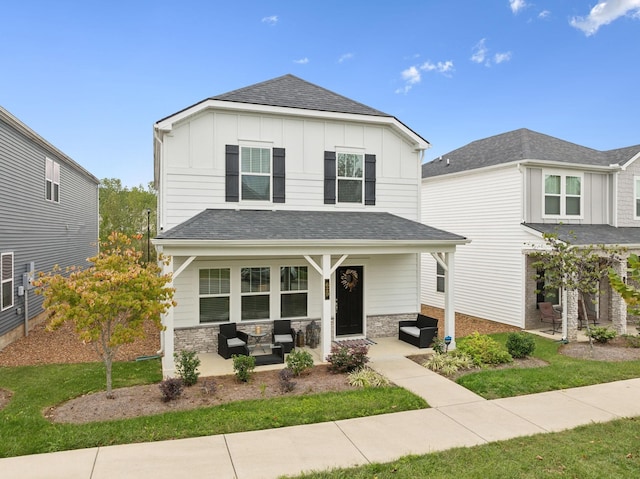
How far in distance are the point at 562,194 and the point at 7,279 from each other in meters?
19.6

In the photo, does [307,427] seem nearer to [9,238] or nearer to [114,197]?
[9,238]

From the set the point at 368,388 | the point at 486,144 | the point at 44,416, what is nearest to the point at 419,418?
the point at 368,388

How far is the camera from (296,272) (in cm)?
1242

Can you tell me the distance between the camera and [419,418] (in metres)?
7.12

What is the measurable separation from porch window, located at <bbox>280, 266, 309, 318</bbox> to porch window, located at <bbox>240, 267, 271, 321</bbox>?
0.46 metres

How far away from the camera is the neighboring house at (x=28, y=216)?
12.4 m

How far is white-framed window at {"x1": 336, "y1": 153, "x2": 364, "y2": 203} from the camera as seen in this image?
1306 centimetres

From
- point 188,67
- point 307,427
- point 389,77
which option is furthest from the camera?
point 389,77

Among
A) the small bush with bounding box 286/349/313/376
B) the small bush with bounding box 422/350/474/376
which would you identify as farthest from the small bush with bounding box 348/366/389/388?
the small bush with bounding box 422/350/474/376

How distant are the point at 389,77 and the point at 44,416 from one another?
25.1 metres

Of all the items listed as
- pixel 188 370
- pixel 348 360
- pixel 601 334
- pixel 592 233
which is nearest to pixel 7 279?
pixel 188 370

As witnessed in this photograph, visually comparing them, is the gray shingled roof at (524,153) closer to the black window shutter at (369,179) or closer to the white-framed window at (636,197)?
the white-framed window at (636,197)

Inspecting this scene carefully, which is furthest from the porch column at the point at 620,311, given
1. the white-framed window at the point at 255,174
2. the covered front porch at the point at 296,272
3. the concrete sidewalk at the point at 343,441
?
the white-framed window at the point at 255,174

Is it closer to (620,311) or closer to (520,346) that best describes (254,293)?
(520,346)
